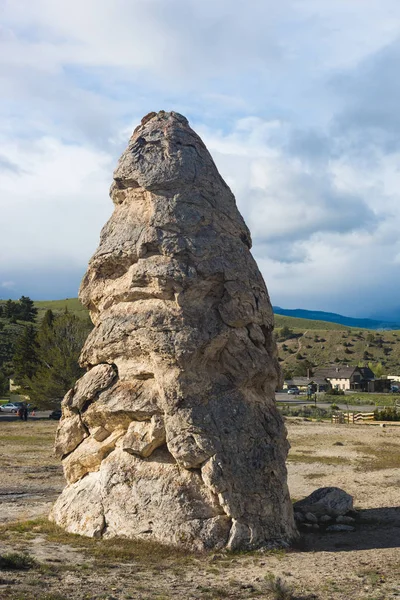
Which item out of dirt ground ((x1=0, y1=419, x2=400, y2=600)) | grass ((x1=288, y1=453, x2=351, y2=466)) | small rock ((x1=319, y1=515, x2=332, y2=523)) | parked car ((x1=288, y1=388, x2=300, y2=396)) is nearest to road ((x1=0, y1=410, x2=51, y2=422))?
grass ((x1=288, y1=453, x2=351, y2=466))

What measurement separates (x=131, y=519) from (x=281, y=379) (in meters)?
5.42

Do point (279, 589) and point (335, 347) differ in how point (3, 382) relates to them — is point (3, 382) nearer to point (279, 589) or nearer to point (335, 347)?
point (279, 589)

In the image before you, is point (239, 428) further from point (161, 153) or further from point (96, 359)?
point (161, 153)

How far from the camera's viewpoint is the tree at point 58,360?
43438 millimetres

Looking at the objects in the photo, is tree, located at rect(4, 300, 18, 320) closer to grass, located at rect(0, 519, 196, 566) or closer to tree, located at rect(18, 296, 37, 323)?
tree, located at rect(18, 296, 37, 323)

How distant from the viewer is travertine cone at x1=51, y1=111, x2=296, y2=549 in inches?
516

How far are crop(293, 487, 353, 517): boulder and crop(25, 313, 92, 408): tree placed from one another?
88.5ft

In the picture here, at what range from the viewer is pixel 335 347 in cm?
12606

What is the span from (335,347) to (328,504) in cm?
11189

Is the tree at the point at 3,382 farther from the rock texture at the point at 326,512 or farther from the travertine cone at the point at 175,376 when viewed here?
the rock texture at the point at 326,512

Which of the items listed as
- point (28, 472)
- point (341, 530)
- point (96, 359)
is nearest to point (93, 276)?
point (96, 359)

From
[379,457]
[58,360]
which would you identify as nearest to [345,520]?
[379,457]

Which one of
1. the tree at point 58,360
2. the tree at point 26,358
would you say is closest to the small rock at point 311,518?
the tree at point 58,360

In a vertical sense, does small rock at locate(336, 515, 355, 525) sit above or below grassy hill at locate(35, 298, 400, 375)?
below
